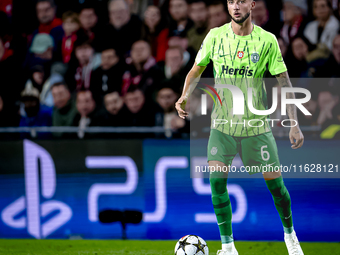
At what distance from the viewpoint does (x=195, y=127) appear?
3.86m

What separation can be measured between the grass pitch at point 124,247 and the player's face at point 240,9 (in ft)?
6.71

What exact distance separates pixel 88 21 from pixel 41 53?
650 millimetres

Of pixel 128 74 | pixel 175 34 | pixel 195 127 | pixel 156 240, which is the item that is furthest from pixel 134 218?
pixel 175 34

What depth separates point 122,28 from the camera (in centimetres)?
444

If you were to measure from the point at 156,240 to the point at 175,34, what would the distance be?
2.18m

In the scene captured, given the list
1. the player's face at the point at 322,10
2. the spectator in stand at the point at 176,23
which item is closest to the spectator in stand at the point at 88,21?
the spectator in stand at the point at 176,23

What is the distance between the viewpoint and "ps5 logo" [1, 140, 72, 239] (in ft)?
13.1

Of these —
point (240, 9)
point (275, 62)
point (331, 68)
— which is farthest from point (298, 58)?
point (240, 9)

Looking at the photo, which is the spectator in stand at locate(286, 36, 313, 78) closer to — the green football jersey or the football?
the green football jersey

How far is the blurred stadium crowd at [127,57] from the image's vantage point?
158 inches

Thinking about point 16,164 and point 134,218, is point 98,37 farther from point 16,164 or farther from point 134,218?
point 134,218

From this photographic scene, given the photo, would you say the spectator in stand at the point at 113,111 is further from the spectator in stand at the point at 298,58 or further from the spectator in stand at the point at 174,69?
the spectator in stand at the point at 298,58

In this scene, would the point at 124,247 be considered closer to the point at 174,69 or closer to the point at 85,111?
the point at 85,111

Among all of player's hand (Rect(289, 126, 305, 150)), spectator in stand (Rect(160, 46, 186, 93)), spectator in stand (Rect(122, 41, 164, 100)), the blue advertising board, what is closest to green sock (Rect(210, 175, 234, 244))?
the blue advertising board
